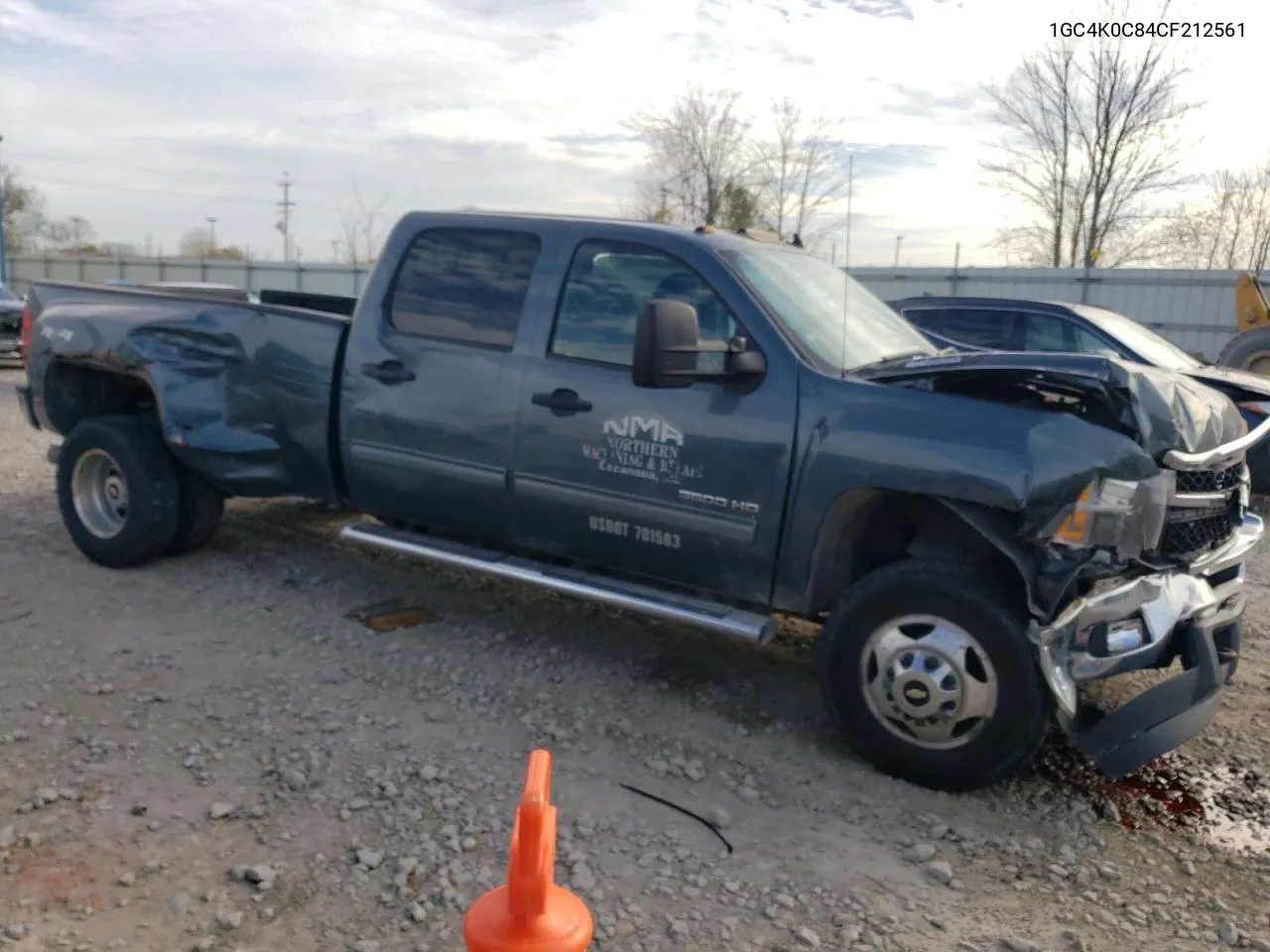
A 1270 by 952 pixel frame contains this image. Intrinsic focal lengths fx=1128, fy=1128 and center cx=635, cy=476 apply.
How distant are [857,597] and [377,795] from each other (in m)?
1.79

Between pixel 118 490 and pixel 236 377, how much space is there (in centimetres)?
107

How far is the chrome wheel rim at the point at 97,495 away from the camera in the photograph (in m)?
6.18

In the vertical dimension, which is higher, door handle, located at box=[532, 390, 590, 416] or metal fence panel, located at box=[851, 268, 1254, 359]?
metal fence panel, located at box=[851, 268, 1254, 359]

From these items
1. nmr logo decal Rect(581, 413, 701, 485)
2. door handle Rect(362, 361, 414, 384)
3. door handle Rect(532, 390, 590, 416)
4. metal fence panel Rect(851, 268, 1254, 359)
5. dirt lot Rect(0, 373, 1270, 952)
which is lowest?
dirt lot Rect(0, 373, 1270, 952)

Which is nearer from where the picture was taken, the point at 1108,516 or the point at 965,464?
the point at 1108,516

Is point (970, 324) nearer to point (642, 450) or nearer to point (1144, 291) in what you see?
point (642, 450)

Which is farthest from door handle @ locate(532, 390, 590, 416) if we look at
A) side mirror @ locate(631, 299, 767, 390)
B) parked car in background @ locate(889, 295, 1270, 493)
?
parked car in background @ locate(889, 295, 1270, 493)

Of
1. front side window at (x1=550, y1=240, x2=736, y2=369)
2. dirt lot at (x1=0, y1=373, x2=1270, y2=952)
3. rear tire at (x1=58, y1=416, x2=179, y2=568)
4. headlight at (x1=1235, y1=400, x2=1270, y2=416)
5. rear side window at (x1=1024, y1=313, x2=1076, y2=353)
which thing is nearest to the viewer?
dirt lot at (x1=0, y1=373, x2=1270, y2=952)

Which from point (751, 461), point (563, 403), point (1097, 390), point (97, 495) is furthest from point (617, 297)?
point (97, 495)

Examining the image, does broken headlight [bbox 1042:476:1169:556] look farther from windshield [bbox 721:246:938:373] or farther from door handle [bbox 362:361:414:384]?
door handle [bbox 362:361:414:384]

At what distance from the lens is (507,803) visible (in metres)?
3.72

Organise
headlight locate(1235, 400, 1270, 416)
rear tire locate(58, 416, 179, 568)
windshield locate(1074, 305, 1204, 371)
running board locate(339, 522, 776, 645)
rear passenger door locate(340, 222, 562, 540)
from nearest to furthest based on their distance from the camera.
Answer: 1. running board locate(339, 522, 776, 645)
2. rear passenger door locate(340, 222, 562, 540)
3. rear tire locate(58, 416, 179, 568)
4. headlight locate(1235, 400, 1270, 416)
5. windshield locate(1074, 305, 1204, 371)

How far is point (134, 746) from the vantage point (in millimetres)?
4008

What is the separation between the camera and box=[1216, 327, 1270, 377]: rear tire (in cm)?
1212
